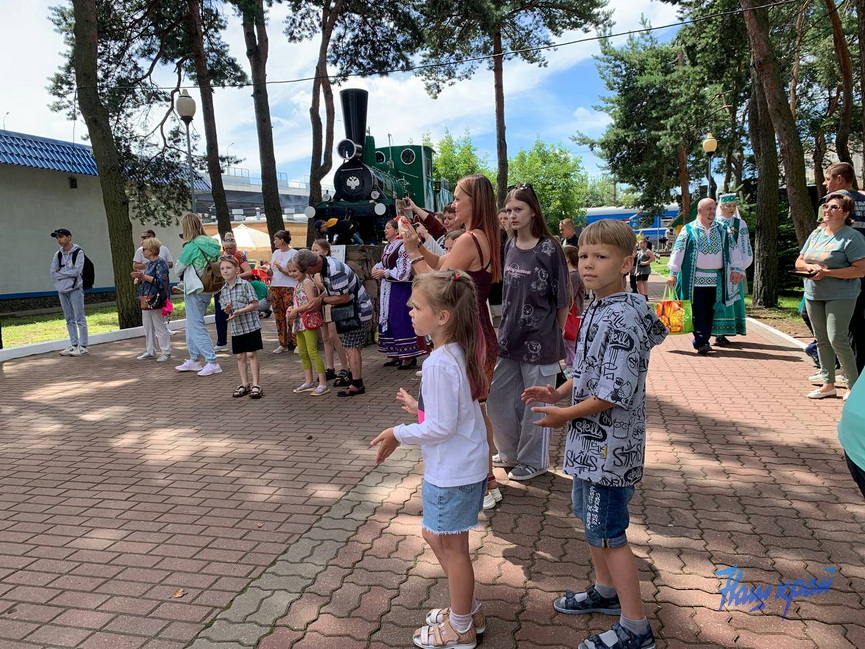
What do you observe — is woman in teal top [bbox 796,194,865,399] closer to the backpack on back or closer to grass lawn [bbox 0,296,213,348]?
grass lawn [bbox 0,296,213,348]

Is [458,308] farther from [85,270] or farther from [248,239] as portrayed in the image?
[248,239]

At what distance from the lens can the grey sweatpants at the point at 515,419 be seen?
13.1 ft

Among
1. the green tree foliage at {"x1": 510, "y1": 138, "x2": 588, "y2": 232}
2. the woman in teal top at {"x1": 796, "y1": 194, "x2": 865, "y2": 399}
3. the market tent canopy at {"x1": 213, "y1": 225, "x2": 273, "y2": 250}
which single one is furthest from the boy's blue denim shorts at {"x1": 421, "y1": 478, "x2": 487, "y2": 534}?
the green tree foliage at {"x1": 510, "y1": 138, "x2": 588, "y2": 232}

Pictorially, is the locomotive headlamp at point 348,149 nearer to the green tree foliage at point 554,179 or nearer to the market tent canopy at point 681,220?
the market tent canopy at point 681,220

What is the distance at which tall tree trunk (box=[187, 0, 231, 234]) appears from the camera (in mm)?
15578

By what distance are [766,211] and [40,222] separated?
2017 cm

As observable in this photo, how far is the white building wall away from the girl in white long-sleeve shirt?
19.9 m

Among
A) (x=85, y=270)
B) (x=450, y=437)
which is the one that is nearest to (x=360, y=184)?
(x=85, y=270)

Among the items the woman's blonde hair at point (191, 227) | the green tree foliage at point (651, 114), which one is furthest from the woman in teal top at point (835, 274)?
the green tree foliage at point (651, 114)

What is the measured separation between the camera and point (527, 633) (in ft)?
8.02

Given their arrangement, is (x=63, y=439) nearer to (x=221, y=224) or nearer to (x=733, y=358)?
(x=733, y=358)

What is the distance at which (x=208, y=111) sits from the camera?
16406 millimetres

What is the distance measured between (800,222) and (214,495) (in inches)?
360

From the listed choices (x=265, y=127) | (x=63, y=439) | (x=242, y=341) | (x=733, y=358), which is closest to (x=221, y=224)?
→ (x=265, y=127)
